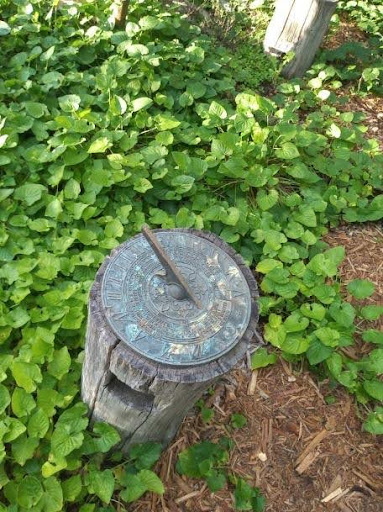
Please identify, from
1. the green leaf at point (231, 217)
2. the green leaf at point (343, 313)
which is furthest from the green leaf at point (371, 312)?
the green leaf at point (231, 217)

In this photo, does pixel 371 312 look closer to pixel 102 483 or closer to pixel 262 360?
pixel 262 360

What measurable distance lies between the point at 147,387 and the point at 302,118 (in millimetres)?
3093

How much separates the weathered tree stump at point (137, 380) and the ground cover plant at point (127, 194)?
11cm

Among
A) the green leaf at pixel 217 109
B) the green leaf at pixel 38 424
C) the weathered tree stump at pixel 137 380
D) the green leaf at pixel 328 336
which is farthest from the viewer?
the green leaf at pixel 217 109

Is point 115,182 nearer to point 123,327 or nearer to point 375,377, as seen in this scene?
point 123,327

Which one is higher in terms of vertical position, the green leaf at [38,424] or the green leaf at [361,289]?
the green leaf at [361,289]

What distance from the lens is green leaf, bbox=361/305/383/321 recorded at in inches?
111

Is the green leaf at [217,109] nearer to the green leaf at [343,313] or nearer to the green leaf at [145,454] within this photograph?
the green leaf at [343,313]

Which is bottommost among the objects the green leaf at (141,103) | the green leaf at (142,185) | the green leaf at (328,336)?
the green leaf at (328,336)

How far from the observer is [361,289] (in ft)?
9.27

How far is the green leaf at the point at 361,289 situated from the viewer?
2816 millimetres

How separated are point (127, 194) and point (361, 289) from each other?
5.02 feet

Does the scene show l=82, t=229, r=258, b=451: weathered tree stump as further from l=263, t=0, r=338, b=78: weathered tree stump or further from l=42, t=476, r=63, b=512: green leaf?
l=263, t=0, r=338, b=78: weathered tree stump

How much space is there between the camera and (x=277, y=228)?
3121 mm
